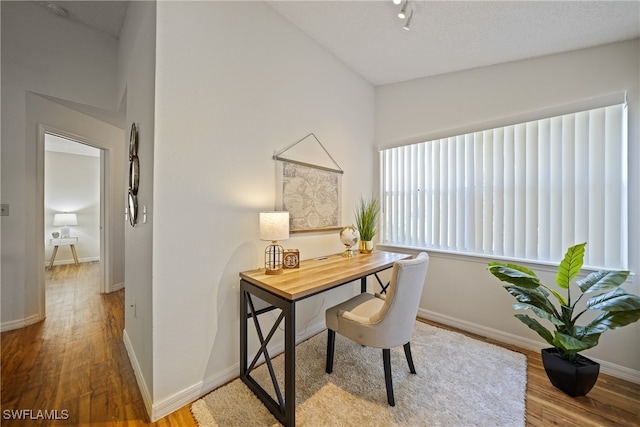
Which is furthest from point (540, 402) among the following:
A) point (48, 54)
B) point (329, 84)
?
point (48, 54)

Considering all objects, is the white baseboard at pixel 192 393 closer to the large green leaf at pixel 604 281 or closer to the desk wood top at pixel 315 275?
the desk wood top at pixel 315 275

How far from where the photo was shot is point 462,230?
100 inches

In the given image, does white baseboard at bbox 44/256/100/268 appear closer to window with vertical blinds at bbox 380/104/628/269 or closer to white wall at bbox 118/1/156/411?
white wall at bbox 118/1/156/411

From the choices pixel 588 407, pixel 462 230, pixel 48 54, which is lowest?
pixel 588 407

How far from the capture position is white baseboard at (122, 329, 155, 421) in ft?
4.72

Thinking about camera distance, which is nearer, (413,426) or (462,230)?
(413,426)

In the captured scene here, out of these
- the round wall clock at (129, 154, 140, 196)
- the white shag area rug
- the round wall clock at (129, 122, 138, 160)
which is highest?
the round wall clock at (129, 122, 138, 160)

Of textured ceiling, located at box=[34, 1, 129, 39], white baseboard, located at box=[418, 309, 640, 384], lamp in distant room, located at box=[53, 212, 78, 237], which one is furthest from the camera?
lamp in distant room, located at box=[53, 212, 78, 237]

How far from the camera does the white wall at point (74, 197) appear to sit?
17.1ft

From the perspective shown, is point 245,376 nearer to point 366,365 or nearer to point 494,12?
point 366,365

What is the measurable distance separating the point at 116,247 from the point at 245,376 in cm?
324

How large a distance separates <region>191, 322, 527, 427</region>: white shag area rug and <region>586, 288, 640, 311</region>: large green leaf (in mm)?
739
